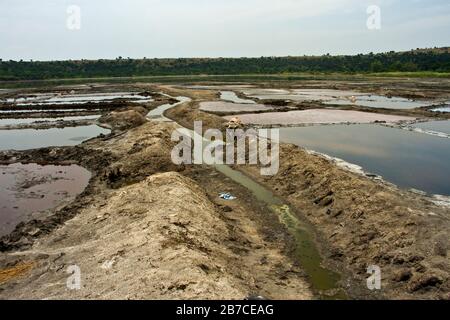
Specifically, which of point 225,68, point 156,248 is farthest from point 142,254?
point 225,68

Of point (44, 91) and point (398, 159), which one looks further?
point (44, 91)

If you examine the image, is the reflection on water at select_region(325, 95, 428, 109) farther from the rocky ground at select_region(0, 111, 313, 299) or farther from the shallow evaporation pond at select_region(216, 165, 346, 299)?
the rocky ground at select_region(0, 111, 313, 299)

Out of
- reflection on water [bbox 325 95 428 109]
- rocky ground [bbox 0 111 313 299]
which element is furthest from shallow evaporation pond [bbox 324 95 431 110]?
rocky ground [bbox 0 111 313 299]

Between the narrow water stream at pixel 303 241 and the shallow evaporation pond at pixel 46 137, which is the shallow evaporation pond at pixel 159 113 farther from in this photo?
the narrow water stream at pixel 303 241

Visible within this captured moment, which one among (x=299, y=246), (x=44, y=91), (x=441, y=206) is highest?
(x=44, y=91)

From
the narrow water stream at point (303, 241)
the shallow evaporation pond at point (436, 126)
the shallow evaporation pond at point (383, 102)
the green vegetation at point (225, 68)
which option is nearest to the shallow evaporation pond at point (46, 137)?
the narrow water stream at point (303, 241)

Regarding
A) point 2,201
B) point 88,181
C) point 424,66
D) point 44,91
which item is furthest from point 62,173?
point 424,66

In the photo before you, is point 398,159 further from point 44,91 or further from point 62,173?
point 44,91

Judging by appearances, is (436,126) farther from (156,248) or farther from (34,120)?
(34,120)
